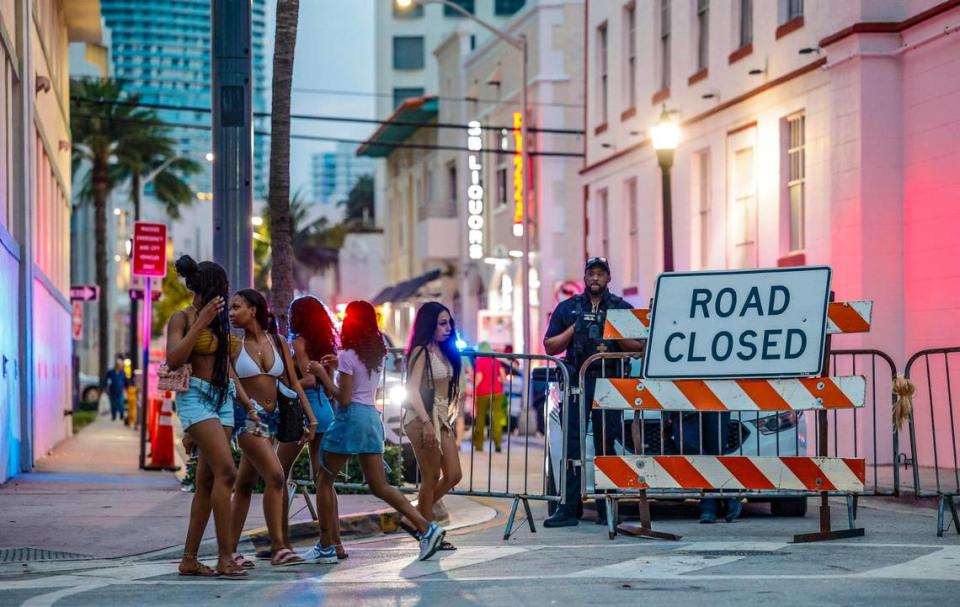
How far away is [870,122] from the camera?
20828 millimetres

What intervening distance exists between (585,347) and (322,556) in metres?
3.27

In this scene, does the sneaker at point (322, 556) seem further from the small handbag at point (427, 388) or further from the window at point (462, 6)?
the window at point (462, 6)

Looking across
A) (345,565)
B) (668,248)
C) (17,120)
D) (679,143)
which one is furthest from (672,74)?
(345,565)

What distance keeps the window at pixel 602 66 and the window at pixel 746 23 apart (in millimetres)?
7164

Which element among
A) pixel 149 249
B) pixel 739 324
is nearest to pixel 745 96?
pixel 149 249

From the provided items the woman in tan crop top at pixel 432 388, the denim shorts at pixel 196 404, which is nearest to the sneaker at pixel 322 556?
the woman in tan crop top at pixel 432 388

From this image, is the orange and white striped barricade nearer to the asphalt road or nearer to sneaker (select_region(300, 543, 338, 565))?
the asphalt road

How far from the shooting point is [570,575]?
9469 millimetres

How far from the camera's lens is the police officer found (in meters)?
12.6

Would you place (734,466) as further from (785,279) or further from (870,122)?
(870,122)

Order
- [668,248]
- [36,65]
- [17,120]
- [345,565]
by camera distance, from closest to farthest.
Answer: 1. [345,565]
2. [17,120]
3. [668,248]
4. [36,65]

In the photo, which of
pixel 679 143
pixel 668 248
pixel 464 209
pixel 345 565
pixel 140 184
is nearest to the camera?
pixel 345 565

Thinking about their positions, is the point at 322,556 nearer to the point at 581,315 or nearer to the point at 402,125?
the point at 581,315

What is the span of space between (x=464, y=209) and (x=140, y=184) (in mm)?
A: 13180
